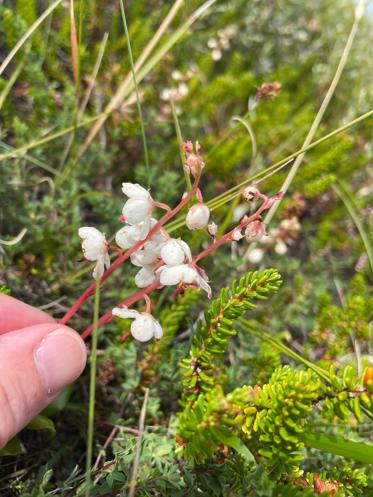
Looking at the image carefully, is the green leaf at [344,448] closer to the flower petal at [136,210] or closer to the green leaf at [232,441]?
the green leaf at [232,441]

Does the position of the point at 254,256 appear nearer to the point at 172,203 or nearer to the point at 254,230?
the point at 172,203

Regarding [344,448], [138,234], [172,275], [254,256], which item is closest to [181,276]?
[172,275]

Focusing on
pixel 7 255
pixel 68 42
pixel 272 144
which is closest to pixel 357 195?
pixel 272 144

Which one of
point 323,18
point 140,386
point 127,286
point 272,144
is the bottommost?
point 140,386

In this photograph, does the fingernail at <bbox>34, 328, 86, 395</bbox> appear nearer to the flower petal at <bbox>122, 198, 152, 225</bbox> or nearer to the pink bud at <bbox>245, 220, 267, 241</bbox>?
the flower petal at <bbox>122, 198, 152, 225</bbox>

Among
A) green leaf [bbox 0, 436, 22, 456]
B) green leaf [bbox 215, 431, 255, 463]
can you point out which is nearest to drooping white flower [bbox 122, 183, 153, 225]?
green leaf [bbox 215, 431, 255, 463]

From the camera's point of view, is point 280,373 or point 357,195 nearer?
point 280,373

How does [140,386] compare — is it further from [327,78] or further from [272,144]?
[327,78]
